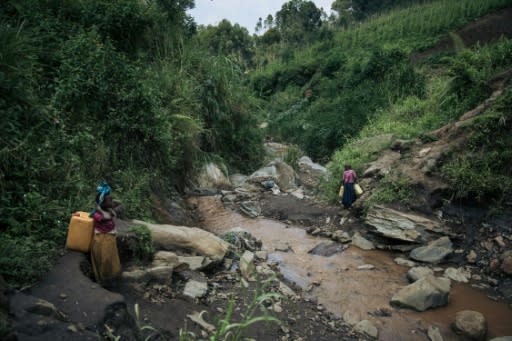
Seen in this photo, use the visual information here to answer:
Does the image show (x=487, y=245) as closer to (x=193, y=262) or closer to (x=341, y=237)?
(x=341, y=237)

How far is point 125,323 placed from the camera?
265 cm

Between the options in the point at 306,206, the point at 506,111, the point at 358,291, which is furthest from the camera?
the point at 306,206

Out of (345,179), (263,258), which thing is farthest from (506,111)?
(263,258)

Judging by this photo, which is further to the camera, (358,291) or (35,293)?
(358,291)

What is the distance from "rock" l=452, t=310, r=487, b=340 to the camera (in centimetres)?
397

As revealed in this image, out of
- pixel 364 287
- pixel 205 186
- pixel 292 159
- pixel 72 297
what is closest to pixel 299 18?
pixel 292 159

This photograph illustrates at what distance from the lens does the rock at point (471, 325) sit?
3969mm

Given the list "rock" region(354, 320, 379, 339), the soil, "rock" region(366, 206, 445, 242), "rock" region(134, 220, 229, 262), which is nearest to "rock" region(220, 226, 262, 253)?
"rock" region(134, 220, 229, 262)

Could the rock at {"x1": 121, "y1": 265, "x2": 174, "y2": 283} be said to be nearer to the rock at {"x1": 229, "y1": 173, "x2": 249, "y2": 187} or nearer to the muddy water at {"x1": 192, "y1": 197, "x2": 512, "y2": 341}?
the muddy water at {"x1": 192, "y1": 197, "x2": 512, "y2": 341}

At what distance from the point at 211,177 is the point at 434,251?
5727 millimetres

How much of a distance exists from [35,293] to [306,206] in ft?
22.9

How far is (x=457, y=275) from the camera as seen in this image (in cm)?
545

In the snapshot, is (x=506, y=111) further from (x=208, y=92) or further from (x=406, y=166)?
(x=208, y=92)

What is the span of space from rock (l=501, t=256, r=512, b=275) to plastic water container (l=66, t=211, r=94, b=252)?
604 centimetres
